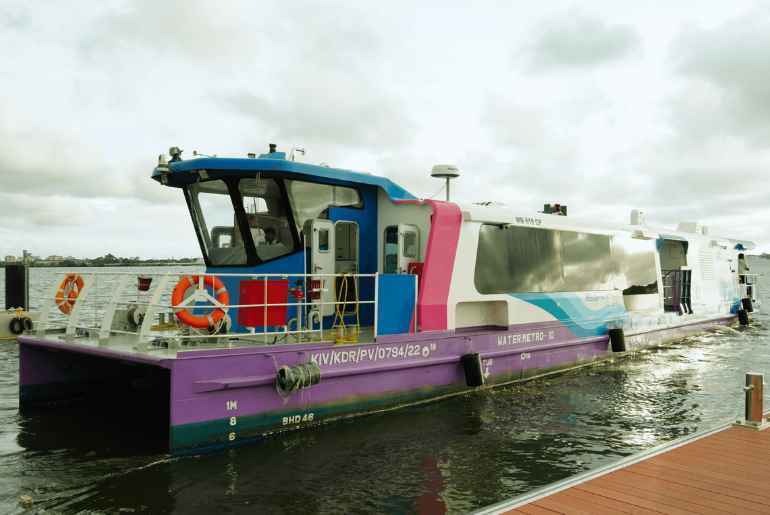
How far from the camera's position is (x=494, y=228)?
10727mm

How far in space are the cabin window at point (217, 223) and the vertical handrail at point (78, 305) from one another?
189cm

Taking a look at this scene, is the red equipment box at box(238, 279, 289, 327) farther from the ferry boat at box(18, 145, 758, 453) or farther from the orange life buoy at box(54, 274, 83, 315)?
the orange life buoy at box(54, 274, 83, 315)

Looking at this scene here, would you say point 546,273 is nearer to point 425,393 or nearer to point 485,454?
point 425,393

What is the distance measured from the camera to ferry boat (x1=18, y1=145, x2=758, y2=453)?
24.1 feet

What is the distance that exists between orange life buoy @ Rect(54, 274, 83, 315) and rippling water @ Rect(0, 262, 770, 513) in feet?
5.36

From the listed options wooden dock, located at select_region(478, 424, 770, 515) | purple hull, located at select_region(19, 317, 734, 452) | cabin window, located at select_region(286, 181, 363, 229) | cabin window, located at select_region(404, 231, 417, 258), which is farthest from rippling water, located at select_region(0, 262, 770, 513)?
cabin window, located at select_region(286, 181, 363, 229)

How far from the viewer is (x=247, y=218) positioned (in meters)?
9.10

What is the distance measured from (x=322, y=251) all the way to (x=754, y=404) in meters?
6.04

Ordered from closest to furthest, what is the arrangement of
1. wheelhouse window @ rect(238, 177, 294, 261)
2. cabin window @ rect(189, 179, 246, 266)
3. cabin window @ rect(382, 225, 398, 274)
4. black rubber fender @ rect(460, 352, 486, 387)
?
wheelhouse window @ rect(238, 177, 294, 261) < cabin window @ rect(189, 179, 246, 266) < black rubber fender @ rect(460, 352, 486, 387) < cabin window @ rect(382, 225, 398, 274)

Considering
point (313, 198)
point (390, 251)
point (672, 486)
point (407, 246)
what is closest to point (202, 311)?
point (313, 198)

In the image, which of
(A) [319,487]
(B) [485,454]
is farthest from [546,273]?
(A) [319,487]

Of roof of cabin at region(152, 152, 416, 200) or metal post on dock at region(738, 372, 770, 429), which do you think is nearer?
metal post on dock at region(738, 372, 770, 429)

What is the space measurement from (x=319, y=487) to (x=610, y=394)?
6494 millimetres

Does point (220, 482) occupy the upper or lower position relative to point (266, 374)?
lower
